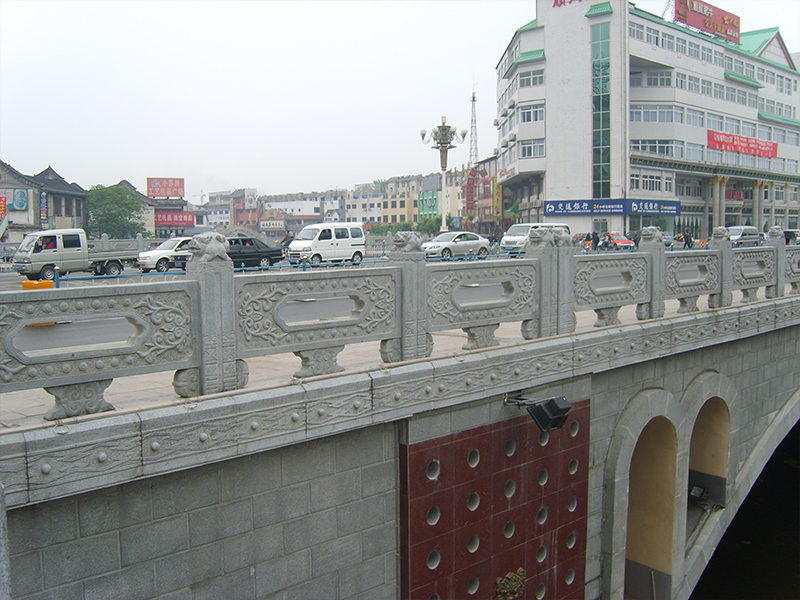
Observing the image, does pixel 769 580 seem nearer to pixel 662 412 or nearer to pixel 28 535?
pixel 662 412

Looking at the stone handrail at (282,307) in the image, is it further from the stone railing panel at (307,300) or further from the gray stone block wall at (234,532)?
the gray stone block wall at (234,532)

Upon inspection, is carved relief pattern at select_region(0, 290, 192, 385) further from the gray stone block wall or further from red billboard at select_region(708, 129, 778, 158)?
red billboard at select_region(708, 129, 778, 158)

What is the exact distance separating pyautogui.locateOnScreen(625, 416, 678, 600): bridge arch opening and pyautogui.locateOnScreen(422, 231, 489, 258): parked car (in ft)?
62.0

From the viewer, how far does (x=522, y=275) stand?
6117 millimetres

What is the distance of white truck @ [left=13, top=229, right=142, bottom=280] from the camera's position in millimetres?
20094

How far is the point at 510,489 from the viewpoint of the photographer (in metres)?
5.89

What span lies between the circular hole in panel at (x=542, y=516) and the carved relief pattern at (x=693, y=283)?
3100 millimetres

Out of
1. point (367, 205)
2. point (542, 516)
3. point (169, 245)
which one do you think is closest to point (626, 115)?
point (169, 245)

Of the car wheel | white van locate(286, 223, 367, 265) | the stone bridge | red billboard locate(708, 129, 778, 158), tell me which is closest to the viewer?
the stone bridge

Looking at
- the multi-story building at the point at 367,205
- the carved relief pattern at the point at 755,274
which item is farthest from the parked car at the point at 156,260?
the multi-story building at the point at 367,205

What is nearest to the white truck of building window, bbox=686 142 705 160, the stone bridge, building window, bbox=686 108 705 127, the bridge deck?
the stone bridge

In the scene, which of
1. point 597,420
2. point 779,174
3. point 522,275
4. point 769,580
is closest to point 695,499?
point 597,420

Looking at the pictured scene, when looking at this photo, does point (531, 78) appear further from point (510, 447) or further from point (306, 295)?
point (306, 295)

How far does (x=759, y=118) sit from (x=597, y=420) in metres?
59.3
